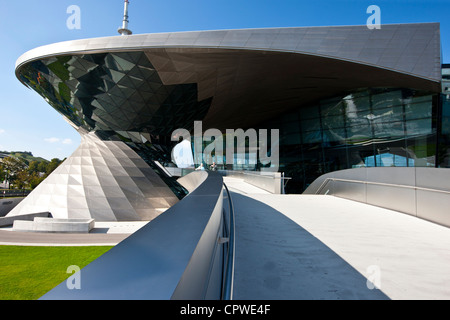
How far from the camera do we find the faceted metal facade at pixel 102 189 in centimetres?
1767

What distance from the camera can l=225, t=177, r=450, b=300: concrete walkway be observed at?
2096 mm

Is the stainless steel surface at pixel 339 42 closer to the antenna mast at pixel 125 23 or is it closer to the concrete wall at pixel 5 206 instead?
the antenna mast at pixel 125 23

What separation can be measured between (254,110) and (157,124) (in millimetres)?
9875

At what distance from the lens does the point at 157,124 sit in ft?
73.6

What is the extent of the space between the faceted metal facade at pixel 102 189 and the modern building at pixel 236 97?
0.30 feet

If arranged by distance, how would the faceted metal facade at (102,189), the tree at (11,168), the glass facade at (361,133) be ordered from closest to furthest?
the glass facade at (361,133), the faceted metal facade at (102,189), the tree at (11,168)

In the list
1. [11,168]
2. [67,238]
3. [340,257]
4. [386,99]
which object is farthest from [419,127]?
[11,168]

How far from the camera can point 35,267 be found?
32.8 feet

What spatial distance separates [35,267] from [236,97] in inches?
678

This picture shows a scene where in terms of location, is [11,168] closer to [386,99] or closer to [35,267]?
[35,267]

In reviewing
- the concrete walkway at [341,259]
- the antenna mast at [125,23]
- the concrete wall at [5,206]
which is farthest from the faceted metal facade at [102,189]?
the concrete walkway at [341,259]

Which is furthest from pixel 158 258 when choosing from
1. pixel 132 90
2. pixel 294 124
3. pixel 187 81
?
pixel 294 124
